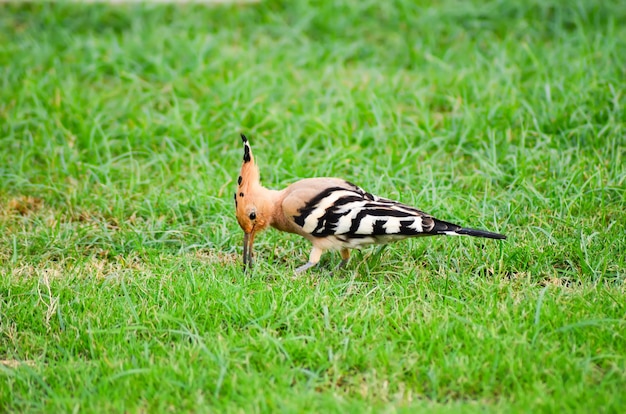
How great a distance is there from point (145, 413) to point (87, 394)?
270 millimetres

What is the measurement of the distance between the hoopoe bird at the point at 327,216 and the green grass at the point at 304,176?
0.22 metres

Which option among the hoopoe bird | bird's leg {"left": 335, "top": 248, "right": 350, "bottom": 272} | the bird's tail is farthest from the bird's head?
the bird's tail

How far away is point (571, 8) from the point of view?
23.2ft

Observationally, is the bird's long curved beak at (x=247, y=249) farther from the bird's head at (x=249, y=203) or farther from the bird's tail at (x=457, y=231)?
the bird's tail at (x=457, y=231)

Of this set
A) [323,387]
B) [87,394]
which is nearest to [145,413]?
[87,394]

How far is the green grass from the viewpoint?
316 cm

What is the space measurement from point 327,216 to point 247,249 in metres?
0.48

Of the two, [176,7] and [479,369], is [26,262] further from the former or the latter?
[176,7]

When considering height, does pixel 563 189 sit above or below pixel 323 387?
above

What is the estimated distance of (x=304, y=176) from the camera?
503 cm

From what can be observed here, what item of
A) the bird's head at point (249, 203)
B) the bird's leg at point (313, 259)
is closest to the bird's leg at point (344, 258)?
the bird's leg at point (313, 259)

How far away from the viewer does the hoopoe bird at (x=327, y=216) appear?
3.83m

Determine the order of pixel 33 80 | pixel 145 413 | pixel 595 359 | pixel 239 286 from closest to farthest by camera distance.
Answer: pixel 145 413
pixel 595 359
pixel 239 286
pixel 33 80

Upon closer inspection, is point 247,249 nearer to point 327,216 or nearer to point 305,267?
point 305,267
